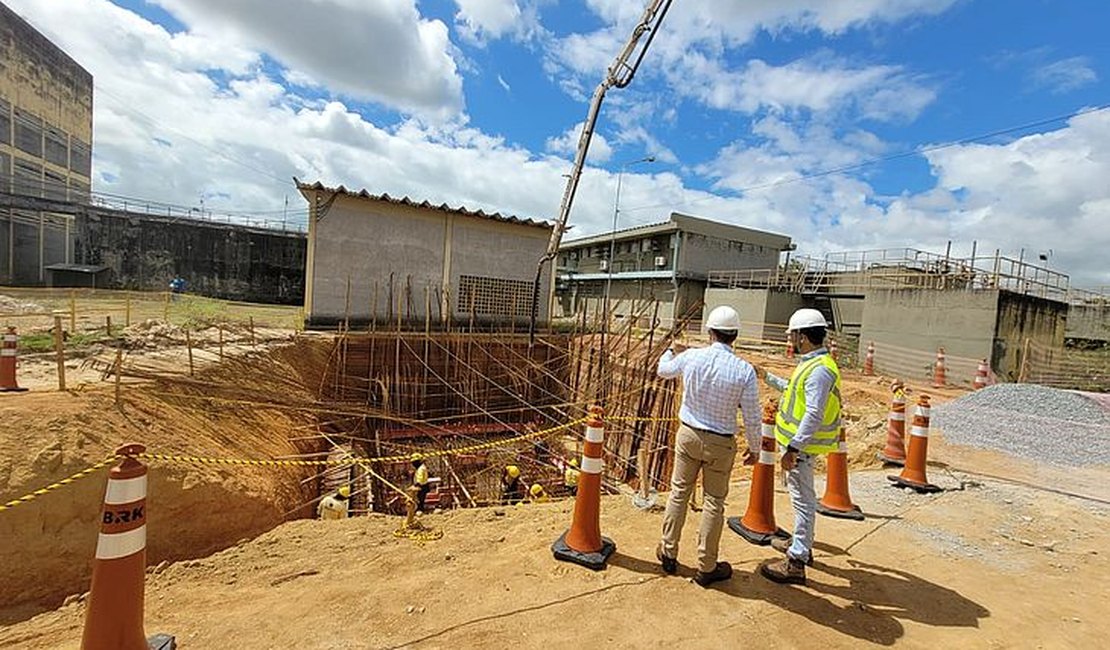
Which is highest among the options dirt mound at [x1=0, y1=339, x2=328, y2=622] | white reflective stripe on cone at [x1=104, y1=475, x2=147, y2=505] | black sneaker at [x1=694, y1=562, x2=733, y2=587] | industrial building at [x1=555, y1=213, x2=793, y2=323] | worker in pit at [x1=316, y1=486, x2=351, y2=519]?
industrial building at [x1=555, y1=213, x2=793, y2=323]

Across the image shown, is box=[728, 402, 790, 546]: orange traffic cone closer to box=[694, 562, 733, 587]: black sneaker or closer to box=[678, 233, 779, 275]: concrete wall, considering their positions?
box=[694, 562, 733, 587]: black sneaker

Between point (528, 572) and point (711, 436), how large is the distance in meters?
1.49

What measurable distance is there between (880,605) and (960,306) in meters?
15.7

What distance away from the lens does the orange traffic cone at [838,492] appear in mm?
4398

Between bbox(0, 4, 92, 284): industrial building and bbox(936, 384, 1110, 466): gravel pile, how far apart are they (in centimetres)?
3940

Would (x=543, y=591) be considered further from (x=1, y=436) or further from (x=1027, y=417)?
(x=1027, y=417)

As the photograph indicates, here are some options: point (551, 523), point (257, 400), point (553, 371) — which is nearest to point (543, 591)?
point (551, 523)

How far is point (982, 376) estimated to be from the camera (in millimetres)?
13117

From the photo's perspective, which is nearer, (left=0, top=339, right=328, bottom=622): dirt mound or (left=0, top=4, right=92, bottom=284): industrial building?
(left=0, top=339, right=328, bottom=622): dirt mound

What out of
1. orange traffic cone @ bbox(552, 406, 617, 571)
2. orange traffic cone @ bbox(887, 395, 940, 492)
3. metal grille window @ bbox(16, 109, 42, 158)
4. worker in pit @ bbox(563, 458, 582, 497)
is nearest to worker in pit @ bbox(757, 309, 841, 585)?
orange traffic cone @ bbox(552, 406, 617, 571)

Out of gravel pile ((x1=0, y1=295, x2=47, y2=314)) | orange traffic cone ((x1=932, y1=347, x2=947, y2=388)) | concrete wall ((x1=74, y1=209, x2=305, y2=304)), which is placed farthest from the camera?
concrete wall ((x1=74, y1=209, x2=305, y2=304))

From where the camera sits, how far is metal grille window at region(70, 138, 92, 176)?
3230 centimetres

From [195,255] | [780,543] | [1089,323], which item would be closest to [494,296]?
[780,543]

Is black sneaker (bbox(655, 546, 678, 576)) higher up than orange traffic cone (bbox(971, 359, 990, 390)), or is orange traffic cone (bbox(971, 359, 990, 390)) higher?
orange traffic cone (bbox(971, 359, 990, 390))
